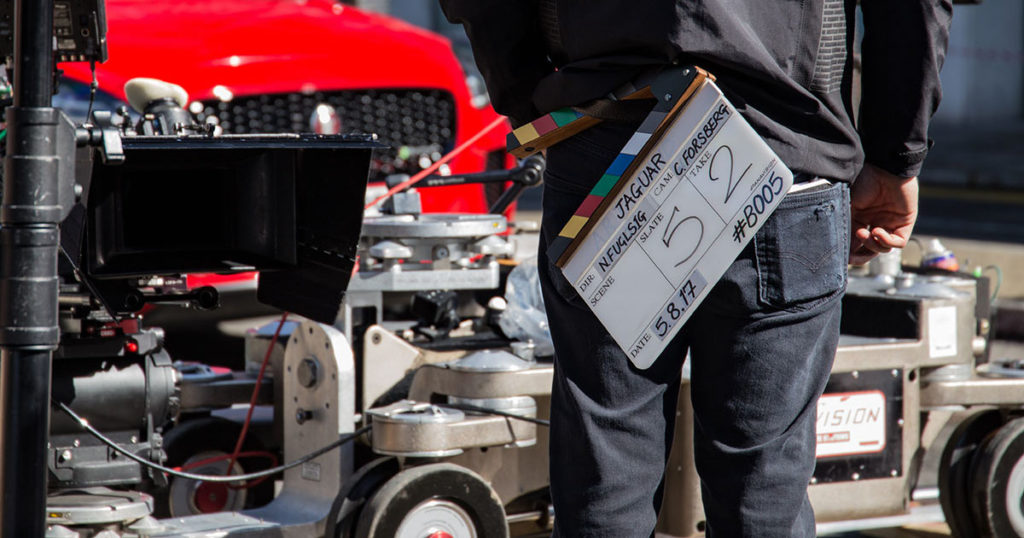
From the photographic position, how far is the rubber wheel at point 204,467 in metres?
3.39

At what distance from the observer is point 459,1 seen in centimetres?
214

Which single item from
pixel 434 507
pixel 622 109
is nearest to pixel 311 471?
pixel 434 507

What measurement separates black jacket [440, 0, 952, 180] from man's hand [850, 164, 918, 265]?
37 millimetres

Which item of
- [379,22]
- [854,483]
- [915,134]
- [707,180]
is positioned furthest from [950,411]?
[379,22]

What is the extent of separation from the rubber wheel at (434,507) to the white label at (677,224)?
1046 millimetres

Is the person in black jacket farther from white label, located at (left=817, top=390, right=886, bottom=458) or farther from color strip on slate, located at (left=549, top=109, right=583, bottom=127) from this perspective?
white label, located at (left=817, top=390, right=886, bottom=458)

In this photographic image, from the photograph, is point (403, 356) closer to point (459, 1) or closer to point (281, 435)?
point (281, 435)

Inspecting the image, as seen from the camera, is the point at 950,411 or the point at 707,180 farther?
the point at 950,411

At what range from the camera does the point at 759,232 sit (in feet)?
6.55

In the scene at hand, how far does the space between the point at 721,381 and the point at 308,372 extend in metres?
1.33

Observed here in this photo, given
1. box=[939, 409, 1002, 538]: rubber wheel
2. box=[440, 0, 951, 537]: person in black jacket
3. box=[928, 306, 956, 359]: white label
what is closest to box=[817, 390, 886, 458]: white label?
box=[928, 306, 956, 359]: white label

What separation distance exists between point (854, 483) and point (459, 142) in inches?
111

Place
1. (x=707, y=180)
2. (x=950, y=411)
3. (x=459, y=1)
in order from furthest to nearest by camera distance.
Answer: (x=950, y=411), (x=459, y=1), (x=707, y=180)

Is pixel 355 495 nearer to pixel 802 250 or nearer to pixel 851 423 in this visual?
pixel 851 423
